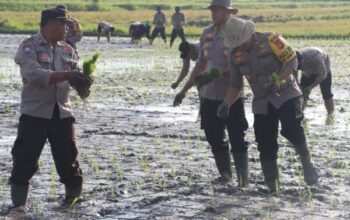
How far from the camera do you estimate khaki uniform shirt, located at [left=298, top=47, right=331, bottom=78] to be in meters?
12.0

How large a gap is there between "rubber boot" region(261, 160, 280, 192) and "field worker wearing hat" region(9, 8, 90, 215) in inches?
73.1

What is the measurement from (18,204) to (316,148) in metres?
4.49

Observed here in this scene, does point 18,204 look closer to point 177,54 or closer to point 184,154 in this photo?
point 184,154

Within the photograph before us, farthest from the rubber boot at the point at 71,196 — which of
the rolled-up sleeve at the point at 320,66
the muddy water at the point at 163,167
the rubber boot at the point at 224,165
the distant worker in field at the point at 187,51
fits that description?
the rolled-up sleeve at the point at 320,66

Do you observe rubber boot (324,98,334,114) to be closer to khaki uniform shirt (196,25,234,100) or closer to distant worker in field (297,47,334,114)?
distant worker in field (297,47,334,114)

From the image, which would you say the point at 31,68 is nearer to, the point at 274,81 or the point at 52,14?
the point at 52,14

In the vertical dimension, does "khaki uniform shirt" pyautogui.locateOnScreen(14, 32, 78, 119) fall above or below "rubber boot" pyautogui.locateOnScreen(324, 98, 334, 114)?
above

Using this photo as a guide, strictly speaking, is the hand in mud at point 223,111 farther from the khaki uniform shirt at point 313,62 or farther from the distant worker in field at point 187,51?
the khaki uniform shirt at point 313,62

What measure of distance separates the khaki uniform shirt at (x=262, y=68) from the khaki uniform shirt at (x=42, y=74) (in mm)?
1559

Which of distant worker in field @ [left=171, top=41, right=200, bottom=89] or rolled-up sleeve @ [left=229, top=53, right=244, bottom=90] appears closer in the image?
rolled-up sleeve @ [left=229, top=53, right=244, bottom=90]

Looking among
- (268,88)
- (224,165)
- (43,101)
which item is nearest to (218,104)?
(224,165)

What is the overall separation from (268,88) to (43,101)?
1990mm

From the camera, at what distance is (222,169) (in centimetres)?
879

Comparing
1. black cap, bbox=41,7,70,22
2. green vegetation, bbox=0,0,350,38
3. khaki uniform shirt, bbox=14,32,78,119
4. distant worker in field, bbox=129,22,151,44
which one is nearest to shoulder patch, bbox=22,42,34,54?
khaki uniform shirt, bbox=14,32,78,119
